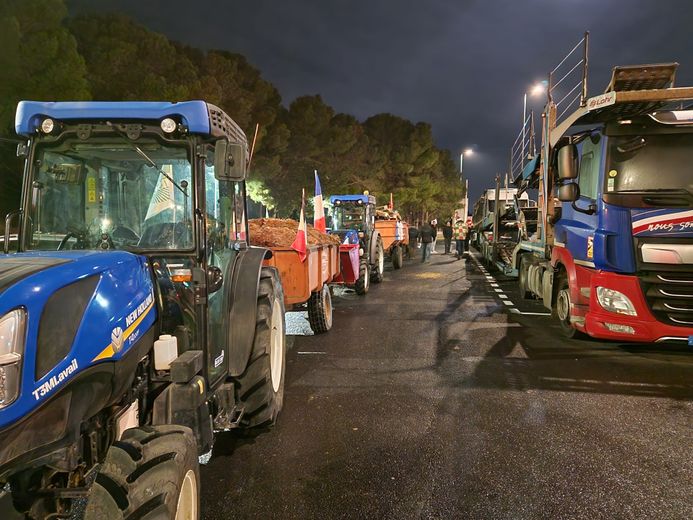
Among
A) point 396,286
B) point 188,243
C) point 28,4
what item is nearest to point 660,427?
point 188,243

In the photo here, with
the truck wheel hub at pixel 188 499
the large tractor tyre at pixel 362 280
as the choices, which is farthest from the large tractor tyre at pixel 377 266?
the truck wheel hub at pixel 188 499

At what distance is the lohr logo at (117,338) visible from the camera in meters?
2.18

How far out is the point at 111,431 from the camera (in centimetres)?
242

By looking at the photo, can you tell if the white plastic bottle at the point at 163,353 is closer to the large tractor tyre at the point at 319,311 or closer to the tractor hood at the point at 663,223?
the large tractor tyre at the point at 319,311

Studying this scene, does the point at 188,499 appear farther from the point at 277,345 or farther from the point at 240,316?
the point at 277,345

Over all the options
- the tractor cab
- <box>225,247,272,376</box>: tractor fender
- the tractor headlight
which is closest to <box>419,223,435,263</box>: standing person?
the tractor cab

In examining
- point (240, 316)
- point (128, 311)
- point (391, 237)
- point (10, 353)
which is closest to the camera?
point (10, 353)

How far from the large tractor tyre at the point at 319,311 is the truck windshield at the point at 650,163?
4.21 m

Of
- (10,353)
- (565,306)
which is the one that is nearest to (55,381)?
(10,353)

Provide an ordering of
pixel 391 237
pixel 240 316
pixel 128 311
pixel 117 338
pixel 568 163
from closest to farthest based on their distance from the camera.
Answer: pixel 117 338, pixel 128 311, pixel 240 316, pixel 568 163, pixel 391 237

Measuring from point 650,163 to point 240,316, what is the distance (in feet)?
17.1

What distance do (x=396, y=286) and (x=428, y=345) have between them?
633 cm

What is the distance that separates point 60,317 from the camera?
1.90m

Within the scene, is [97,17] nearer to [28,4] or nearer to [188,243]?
[28,4]
